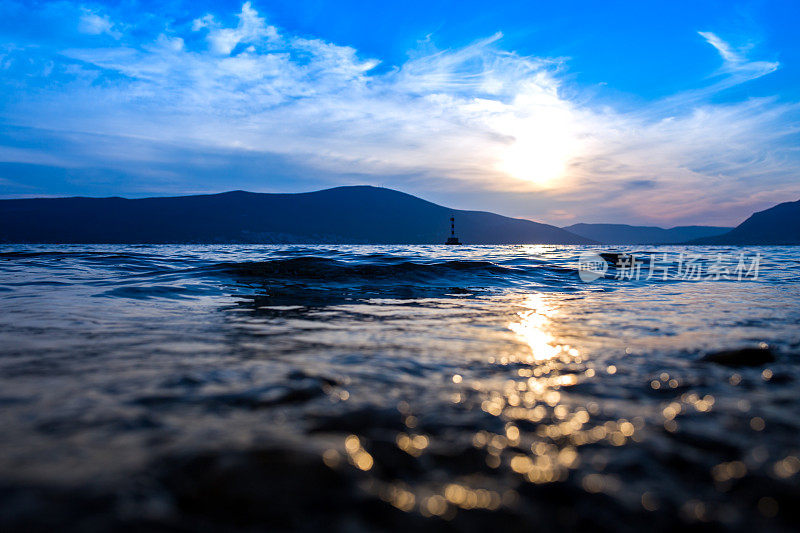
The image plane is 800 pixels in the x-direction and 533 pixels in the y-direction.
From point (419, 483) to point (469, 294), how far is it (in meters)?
6.62

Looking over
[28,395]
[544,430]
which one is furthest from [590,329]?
[28,395]

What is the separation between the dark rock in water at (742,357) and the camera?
2855mm

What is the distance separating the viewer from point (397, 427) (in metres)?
1.78

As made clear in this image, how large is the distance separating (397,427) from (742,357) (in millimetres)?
2819

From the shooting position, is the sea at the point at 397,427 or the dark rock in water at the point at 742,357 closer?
the sea at the point at 397,427

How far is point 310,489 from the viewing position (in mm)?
1327

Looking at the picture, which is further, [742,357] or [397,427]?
[742,357]

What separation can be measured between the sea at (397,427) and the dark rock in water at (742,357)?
20 mm

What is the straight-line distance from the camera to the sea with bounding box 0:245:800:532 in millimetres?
1214

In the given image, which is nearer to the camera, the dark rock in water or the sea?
the sea

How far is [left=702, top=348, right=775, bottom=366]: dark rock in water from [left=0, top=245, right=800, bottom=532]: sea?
0.02 metres

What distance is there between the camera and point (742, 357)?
2.98m

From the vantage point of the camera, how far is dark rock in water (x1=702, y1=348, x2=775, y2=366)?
2.86 metres

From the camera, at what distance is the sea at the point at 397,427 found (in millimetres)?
1214
